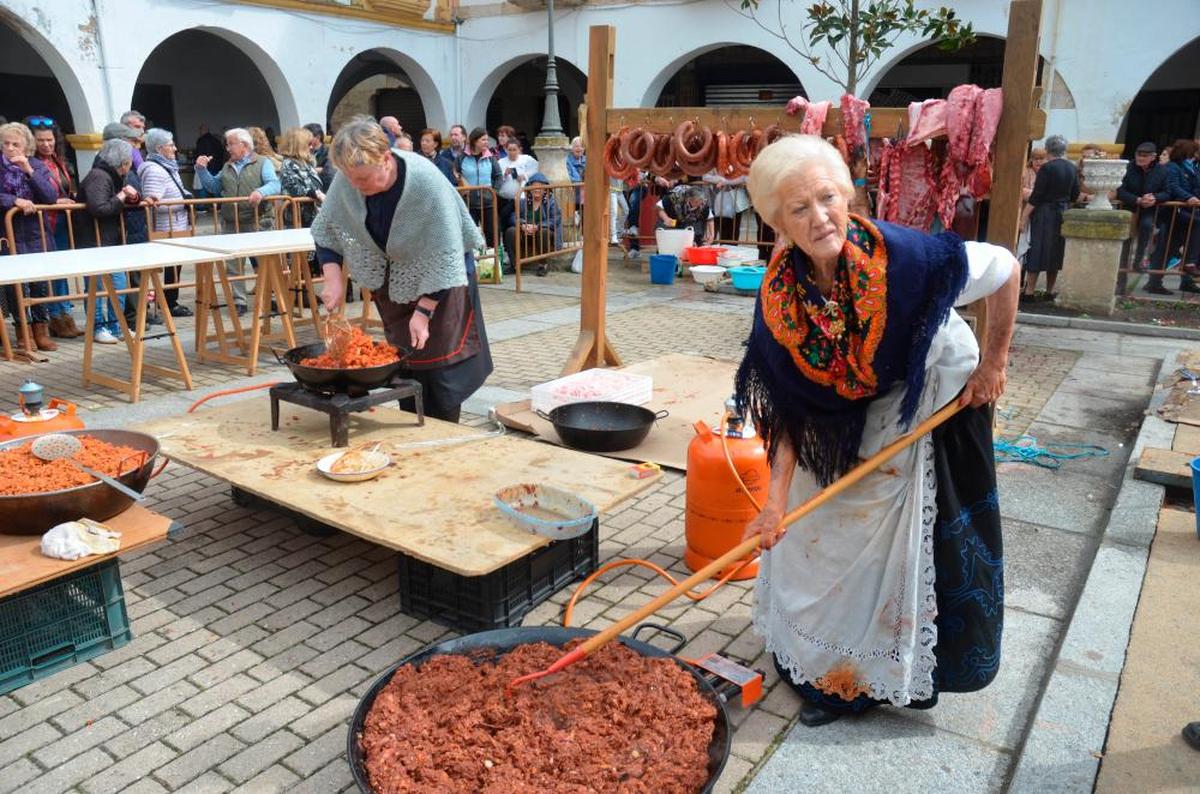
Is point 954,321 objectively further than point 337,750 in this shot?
No

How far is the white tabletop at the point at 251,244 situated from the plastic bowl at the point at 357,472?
328cm

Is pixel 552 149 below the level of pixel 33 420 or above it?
above

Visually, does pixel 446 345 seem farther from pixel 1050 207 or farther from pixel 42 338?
pixel 1050 207

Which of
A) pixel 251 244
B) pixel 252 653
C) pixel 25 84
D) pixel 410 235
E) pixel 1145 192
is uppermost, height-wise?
pixel 25 84

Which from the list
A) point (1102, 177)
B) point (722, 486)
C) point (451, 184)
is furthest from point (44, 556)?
point (1102, 177)

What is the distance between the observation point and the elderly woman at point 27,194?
778 cm

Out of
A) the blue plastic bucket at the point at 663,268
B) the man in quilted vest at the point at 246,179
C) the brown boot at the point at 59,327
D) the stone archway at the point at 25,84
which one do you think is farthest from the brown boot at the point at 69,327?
the stone archway at the point at 25,84

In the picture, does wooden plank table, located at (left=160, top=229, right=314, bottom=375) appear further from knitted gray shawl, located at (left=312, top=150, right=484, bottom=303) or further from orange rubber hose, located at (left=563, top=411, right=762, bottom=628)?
orange rubber hose, located at (left=563, top=411, right=762, bottom=628)

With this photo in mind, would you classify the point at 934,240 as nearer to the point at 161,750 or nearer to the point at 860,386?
the point at 860,386

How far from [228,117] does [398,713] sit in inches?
823

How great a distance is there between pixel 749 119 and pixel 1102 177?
659 cm

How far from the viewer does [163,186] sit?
28.7 ft

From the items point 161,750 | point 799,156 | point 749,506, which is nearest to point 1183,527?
point 749,506

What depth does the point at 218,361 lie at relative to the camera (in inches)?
308
